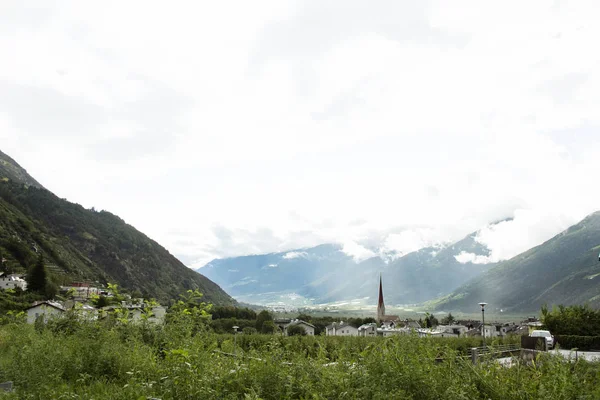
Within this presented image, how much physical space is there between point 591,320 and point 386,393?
35.7 meters

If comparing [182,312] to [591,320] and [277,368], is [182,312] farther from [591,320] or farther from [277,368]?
[591,320]

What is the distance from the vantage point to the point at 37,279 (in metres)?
68.1

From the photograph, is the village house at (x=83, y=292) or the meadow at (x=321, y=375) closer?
the meadow at (x=321, y=375)

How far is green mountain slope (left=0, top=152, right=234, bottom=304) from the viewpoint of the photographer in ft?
376

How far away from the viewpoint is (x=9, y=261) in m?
94.6

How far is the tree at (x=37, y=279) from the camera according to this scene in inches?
2599

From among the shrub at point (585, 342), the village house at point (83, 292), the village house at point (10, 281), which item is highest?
the village house at point (10, 281)

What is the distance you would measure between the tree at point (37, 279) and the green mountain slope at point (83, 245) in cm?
3210

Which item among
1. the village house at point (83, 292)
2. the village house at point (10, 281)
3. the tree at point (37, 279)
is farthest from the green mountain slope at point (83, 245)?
the village house at point (83, 292)

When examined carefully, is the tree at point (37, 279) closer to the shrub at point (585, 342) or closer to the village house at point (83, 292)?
the village house at point (83, 292)

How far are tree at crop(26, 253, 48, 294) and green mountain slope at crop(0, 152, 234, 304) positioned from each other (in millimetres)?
32098

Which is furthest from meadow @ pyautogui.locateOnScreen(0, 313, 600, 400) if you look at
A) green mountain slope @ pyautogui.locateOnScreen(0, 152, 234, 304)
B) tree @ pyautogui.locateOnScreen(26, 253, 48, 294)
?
green mountain slope @ pyautogui.locateOnScreen(0, 152, 234, 304)

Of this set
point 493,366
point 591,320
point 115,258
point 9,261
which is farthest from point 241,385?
point 115,258

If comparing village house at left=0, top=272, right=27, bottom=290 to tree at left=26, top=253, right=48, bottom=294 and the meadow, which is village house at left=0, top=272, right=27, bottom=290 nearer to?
tree at left=26, top=253, right=48, bottom=294
